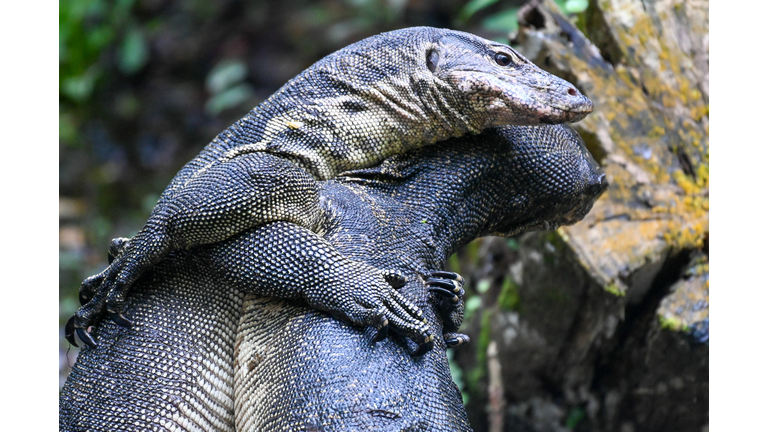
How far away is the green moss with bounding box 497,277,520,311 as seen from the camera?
437 cm

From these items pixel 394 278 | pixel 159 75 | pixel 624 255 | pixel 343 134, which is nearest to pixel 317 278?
pixel 394 278

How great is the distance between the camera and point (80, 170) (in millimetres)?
9367

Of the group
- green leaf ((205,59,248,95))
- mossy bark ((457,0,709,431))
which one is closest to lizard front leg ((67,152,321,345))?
mossy bark ((457,0,709,431))

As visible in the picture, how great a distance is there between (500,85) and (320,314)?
995 mm

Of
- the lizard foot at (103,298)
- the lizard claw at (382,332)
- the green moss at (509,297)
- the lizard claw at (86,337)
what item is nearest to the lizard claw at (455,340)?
the lizard claw at (382,332)

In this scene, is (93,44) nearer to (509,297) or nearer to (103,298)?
(509,297)

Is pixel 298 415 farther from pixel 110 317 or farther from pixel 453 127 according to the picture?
pixel 453 127

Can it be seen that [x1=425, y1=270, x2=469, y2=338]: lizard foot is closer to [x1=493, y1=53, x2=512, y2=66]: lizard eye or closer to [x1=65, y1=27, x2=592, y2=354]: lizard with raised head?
[x1=65, y1=27, x2=592, y2=354]: lizard with raised head

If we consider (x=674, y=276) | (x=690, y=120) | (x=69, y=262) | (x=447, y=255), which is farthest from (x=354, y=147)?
(x=69, y=262)

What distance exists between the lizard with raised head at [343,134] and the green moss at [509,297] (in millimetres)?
1947

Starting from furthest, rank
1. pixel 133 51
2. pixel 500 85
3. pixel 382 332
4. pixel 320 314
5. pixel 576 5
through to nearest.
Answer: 1. pixel 133 51
2. pixel 576 5
3. pixel 500 85
4. pixel 320 314
5. pixel 382 332

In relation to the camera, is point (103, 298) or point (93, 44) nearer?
point (103, 298)

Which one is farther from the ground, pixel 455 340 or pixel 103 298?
pixel 103 298

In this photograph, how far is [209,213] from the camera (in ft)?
7.57
